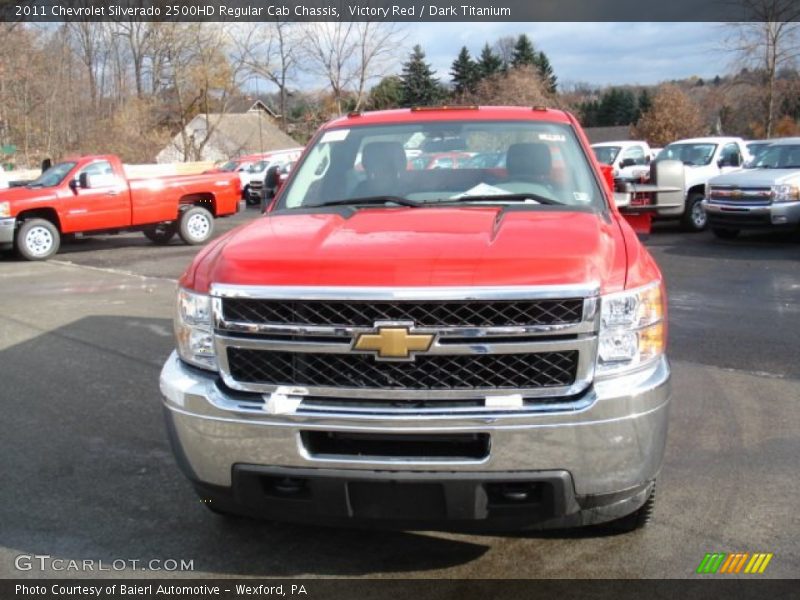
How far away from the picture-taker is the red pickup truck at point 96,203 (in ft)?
46.9

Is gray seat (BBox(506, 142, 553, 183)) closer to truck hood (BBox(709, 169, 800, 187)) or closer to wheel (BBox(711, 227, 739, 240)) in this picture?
truck hood (BBox(709, 169, 800, 187))

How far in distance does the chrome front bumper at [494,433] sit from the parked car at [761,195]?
1168 centimetres

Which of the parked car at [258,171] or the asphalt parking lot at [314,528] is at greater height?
the parked car at [258,171]

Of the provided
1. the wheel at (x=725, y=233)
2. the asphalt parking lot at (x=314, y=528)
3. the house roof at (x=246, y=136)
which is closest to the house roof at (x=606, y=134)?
the house roof at (x=246, y=136)

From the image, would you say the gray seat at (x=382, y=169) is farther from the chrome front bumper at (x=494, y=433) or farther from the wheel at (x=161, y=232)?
the wheel at (x=161, y=232)

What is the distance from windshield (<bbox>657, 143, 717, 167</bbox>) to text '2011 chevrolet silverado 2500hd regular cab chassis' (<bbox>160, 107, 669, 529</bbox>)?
47.9 ft

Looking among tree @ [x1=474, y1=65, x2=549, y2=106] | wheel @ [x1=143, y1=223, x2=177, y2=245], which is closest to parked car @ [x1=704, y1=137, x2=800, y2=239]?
wheel @ [x1=143, y1=223, x2=177, y2=245]

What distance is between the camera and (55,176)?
591 inches

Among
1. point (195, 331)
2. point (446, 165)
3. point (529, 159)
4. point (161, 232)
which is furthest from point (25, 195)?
point (195, 331)

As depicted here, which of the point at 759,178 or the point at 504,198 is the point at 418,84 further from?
the point at 504,198

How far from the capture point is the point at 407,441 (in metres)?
2.77

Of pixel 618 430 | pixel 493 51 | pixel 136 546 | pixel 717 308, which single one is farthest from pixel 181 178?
pixel 493 51

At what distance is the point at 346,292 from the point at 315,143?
7.19 feet

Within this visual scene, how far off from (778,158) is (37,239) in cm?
1399
